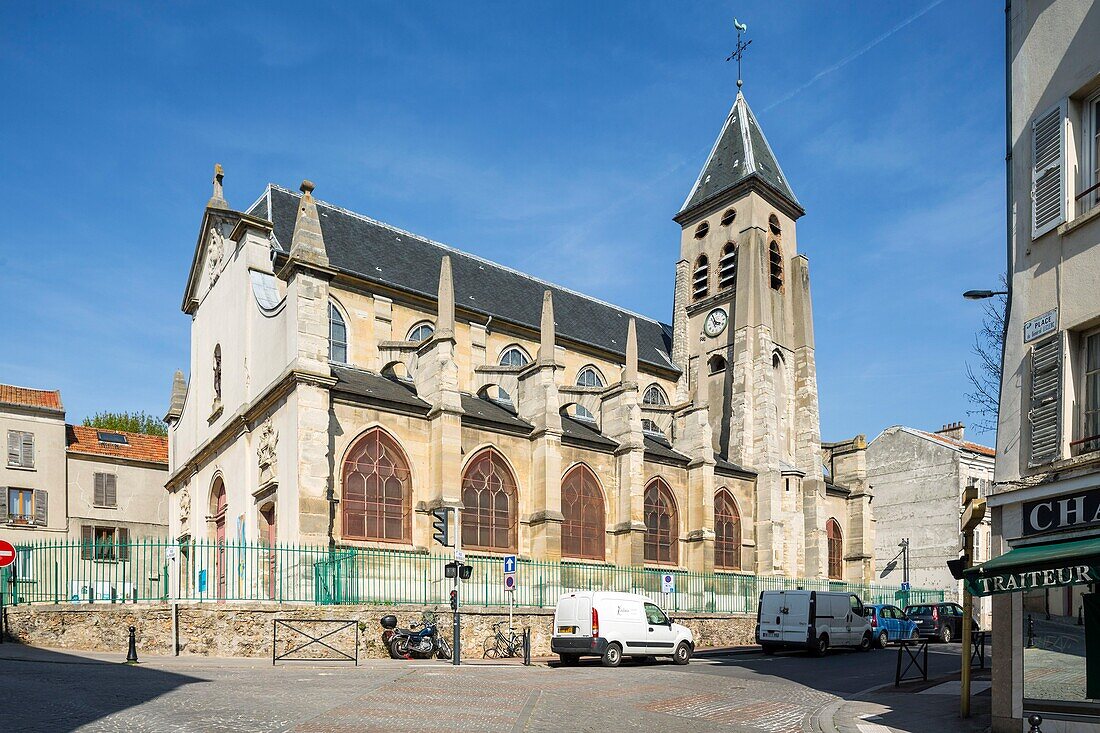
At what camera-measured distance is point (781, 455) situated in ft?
128

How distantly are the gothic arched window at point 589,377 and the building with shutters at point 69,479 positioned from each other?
58.0ft

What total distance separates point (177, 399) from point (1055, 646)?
3063 centimetres

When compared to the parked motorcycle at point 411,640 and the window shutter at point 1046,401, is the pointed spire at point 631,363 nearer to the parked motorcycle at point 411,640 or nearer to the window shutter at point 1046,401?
the parked motorcycle at point 411,640

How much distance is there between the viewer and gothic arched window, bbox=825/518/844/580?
40.7 m

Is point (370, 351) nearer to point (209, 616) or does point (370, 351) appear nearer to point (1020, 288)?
point (209, 616)

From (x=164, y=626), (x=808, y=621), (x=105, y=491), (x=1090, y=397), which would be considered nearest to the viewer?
(x=1090, y=397)

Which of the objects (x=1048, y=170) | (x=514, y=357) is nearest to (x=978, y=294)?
(x=1048, y=170)

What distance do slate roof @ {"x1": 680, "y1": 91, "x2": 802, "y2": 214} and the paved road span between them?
30.1 metres

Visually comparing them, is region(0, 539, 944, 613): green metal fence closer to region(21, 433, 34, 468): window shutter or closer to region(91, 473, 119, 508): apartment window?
region(91, 473, 119, 508): apartment window

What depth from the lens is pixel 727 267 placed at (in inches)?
1704

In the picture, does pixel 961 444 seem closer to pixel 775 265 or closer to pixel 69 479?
pixel 775 265

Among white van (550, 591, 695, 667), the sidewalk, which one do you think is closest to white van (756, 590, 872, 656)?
white van (550, 591, 695, 667)

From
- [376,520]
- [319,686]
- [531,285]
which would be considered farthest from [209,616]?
[531,285]

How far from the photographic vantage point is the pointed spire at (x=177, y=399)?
3447 cm
